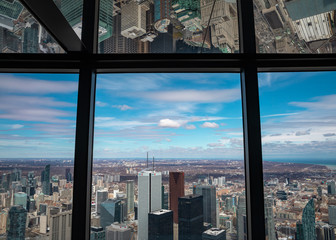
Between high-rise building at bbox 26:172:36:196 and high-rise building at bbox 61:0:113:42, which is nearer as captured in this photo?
high-rise building at bbox 61:0:113:42

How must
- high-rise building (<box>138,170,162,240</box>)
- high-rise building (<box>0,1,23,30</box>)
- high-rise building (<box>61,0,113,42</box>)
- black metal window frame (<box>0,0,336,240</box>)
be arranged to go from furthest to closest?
1. high-rise building (<box>138,170,162,240</box>)
2. black metal window frame (<box>0,0,336,240</box>)
3. high-rise building (<box>61,0,113,42</box>)
4. high-rise building (<box>0,1,23,30</box>)

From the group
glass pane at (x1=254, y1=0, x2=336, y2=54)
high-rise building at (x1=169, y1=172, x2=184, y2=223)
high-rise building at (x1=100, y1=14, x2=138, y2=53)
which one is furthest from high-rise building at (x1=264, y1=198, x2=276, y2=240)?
high-rise building at (x1=100, y1=14, x2=138, y2=53)

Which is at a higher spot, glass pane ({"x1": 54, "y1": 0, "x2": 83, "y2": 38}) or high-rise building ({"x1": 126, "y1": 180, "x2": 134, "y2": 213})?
glass pane ({"x1": 54, "y1": 0, "x2": 83, "y2": 38})

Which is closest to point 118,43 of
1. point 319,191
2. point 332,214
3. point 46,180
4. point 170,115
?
point 170,115

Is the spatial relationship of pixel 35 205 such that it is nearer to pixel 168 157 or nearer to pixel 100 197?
pixel 100 197

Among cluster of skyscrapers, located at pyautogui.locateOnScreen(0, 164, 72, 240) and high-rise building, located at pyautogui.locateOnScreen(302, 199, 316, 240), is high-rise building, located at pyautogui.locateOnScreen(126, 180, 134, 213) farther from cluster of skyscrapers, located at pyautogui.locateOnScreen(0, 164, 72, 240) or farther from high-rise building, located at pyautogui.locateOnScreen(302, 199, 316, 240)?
high-rise building, located at pyautogui.locateOnScreen(302, 199, 316, 240)

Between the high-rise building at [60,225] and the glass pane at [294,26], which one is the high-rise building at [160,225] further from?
the glass pane at [294,26]
